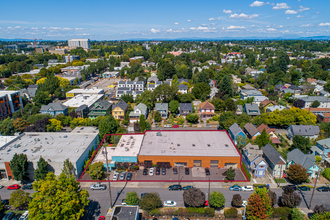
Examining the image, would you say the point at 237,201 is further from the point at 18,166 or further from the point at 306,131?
the point at 18,166

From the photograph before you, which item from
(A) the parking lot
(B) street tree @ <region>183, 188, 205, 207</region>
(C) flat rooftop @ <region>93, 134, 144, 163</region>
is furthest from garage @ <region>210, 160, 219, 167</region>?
(C) flat rooftop @ <region>93, 134, 144, 163</region>

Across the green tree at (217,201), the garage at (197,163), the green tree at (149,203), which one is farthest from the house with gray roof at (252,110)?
the green tree at (149,203)

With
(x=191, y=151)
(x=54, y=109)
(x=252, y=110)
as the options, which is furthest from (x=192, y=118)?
(x=54, y=109)

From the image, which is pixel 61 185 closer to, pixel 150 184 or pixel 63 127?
pixel 150 184

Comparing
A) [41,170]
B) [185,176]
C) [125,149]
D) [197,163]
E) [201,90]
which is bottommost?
[185,176]

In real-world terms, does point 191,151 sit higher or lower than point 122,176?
higher
